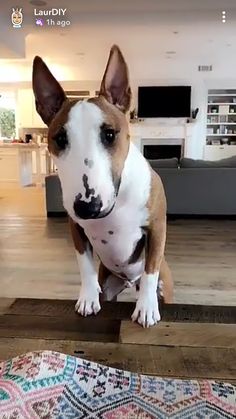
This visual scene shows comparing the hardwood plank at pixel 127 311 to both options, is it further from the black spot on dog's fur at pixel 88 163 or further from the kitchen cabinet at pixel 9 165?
the kitchen cabinet at pixel 9 165

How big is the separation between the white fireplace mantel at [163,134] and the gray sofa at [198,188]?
180 inches

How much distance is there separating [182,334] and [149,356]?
115 mm

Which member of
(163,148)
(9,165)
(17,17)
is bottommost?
(9,165)

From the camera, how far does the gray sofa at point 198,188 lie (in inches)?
174

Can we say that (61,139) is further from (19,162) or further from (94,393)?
(19,162)

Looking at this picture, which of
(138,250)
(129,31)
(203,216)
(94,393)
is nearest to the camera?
(94,393)

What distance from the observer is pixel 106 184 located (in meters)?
0.69

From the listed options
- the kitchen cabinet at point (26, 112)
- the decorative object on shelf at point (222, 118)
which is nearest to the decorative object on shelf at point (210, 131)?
the decorative object on shelf at point (222, 118)

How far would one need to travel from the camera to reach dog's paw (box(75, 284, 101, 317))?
926 mm

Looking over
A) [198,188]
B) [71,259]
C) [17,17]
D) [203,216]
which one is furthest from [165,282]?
[17,17]

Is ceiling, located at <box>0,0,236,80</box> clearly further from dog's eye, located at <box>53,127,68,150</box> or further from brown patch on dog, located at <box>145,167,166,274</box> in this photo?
dog's eye, located at <box>53,127,68,150</box>

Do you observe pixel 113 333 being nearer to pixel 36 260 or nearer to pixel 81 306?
pixel 81 306

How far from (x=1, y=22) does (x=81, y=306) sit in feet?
17.1

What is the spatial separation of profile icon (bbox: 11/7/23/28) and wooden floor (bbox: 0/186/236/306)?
99.8 inches
